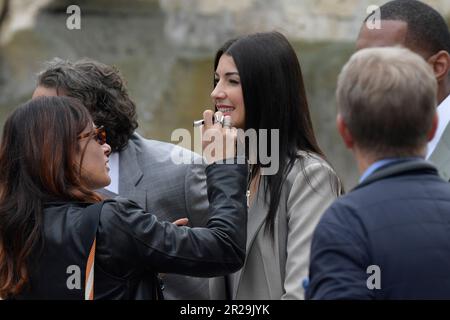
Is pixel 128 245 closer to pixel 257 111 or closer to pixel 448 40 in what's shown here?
pixel 257 111

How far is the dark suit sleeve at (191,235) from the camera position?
7.08 feet

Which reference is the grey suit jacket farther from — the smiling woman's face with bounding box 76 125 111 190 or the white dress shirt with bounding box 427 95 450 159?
the white dress shirt with bounding box 427 95 450 159

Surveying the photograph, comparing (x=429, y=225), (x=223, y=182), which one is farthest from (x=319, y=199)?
(x=429, y=225)

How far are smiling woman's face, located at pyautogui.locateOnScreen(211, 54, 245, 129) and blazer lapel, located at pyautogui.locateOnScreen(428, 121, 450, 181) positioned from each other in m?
0.59

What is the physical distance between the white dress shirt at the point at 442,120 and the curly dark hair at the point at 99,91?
104 cm

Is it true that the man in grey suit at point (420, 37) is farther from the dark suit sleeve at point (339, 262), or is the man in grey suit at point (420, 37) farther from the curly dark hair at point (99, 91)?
the dark suit sleeve at point (339, 262)

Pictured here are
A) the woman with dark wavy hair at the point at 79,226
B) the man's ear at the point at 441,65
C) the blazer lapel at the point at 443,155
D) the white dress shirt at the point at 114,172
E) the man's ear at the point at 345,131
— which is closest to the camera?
the man's ear at the point at 345,131

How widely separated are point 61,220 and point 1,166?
246mm

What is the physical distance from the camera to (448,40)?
2838mm

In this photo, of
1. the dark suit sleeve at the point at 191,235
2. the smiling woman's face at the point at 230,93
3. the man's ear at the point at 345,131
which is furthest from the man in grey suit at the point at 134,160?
the man's ear at the point at 345,131

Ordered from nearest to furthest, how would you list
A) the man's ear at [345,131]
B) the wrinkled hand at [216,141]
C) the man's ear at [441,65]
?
the man's ear at [345,131]
the wrinkled hand at [216,141]
the man's ear at [441,65]

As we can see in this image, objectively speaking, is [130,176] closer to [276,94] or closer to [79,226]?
[276,94]

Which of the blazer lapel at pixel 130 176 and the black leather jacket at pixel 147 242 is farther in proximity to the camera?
the blazer lapel at pixel 130 176

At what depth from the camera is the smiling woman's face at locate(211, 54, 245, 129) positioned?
8.58ft
